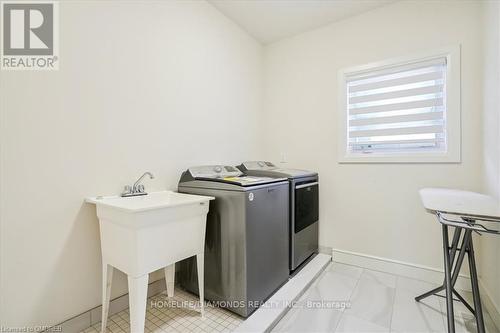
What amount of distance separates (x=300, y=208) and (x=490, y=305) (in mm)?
1420

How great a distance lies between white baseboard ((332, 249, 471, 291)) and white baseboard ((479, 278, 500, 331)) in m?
0.15

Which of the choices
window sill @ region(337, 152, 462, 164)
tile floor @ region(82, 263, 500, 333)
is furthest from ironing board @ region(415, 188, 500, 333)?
window sill @ region(337, 152, 462, 164)

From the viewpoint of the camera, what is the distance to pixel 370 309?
1.62m

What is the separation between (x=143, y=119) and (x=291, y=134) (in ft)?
5.55

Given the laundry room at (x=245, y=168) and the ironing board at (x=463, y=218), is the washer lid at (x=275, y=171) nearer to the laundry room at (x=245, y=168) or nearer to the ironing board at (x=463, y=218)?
the laundry room at (x=245, y=168)

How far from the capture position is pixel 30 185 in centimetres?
119

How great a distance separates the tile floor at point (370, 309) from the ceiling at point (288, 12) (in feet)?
8.47

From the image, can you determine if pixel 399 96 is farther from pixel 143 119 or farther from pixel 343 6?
pixel 143 119

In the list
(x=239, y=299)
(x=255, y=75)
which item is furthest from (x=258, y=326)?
(x=255, y=75)

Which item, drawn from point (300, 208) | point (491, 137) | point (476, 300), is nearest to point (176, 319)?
point (300, 208)

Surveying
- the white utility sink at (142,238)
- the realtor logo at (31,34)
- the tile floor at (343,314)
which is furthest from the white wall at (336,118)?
the realtor logo at (31,34)

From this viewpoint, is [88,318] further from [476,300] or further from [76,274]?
[476,300]

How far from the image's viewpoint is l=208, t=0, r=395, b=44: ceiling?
216 centimetres

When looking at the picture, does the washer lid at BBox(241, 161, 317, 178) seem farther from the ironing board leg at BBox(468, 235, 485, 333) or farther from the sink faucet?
the ironing board leg at BBox(468, 235, 485, 333)
